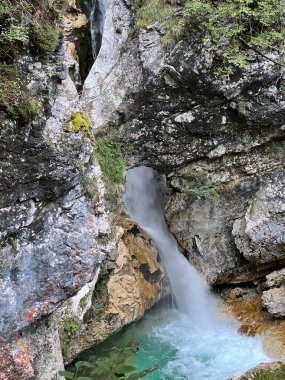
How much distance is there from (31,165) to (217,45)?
4.55m

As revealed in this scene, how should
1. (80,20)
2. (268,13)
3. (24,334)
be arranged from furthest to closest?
(80,20)
(268,13)
(24,334)

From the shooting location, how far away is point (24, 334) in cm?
511

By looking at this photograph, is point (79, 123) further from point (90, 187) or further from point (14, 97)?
point (14, 97)

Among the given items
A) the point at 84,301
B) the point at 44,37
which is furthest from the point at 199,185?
the point at 44,37

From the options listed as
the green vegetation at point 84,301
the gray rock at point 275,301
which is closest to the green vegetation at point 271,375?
the gray rock at point 275,301

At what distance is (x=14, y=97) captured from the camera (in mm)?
4539

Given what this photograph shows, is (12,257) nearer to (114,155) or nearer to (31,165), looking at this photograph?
(31,165)

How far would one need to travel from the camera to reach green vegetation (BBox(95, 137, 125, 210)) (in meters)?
7.91

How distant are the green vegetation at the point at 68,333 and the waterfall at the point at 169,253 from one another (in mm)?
3295

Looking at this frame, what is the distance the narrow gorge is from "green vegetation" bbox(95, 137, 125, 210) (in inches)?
1.3

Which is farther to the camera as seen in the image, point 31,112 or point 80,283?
point 80,283

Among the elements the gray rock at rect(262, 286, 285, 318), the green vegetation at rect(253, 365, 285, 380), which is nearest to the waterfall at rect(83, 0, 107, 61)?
the gray rock at rect(262, 286, 285, 318)

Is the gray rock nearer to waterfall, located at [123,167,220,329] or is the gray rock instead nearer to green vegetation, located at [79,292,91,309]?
waterfall, located at [123,167,220,329]

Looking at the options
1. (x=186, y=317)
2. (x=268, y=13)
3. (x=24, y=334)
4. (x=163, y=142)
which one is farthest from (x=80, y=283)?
(x=268, y=13)
